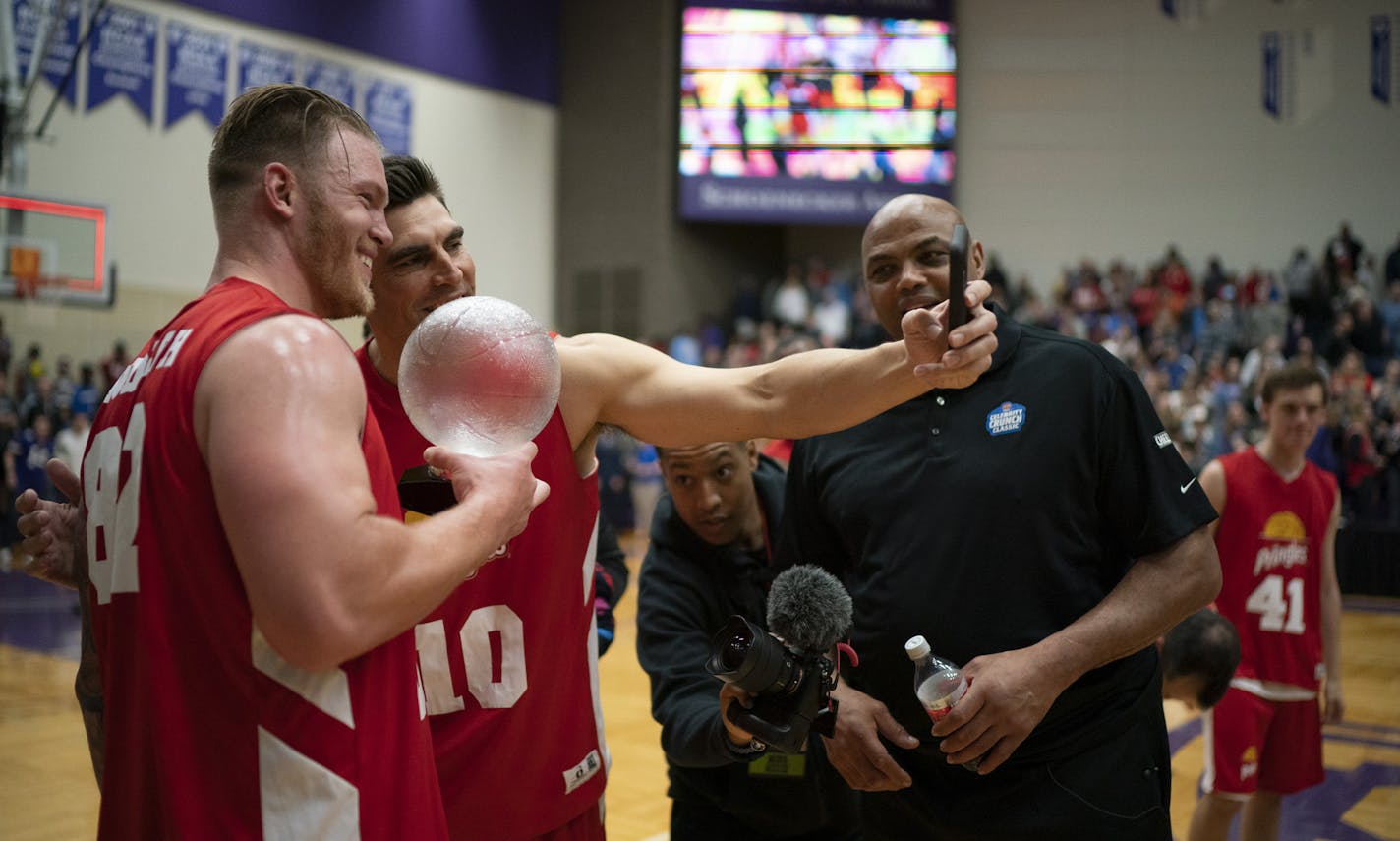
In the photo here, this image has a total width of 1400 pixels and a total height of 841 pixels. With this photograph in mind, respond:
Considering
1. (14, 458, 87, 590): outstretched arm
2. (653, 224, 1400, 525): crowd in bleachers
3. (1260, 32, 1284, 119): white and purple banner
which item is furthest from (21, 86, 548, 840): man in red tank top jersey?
(1260, 32, 1284, 119): white and purple banner

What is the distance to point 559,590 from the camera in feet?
Result: 8.29

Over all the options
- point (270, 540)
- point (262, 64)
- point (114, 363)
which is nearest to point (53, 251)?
point (114, 363)

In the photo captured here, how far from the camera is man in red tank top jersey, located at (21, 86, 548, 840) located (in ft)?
5.44

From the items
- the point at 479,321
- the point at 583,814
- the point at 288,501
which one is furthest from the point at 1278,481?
the point at 288,501

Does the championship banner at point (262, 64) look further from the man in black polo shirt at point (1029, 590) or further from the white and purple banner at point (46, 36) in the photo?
the man in black polo shirt at point (1029, 590)

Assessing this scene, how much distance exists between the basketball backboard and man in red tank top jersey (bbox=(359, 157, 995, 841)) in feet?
40.9

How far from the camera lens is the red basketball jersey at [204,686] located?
176 centimetres

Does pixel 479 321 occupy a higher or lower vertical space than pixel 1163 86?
lower

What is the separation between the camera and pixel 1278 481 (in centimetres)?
551

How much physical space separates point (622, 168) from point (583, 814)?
22490 mm

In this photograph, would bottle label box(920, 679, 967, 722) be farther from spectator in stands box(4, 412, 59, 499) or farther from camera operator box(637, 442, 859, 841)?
spectator in stands box(4, 412, 59, 499)

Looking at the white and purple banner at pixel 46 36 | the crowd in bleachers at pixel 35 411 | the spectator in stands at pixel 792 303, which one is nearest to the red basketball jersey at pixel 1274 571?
the crowd in bleachers at pixel 35 411

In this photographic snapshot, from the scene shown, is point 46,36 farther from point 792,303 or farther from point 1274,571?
point 1274,571

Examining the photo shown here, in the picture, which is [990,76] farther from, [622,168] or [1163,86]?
[622,168]
